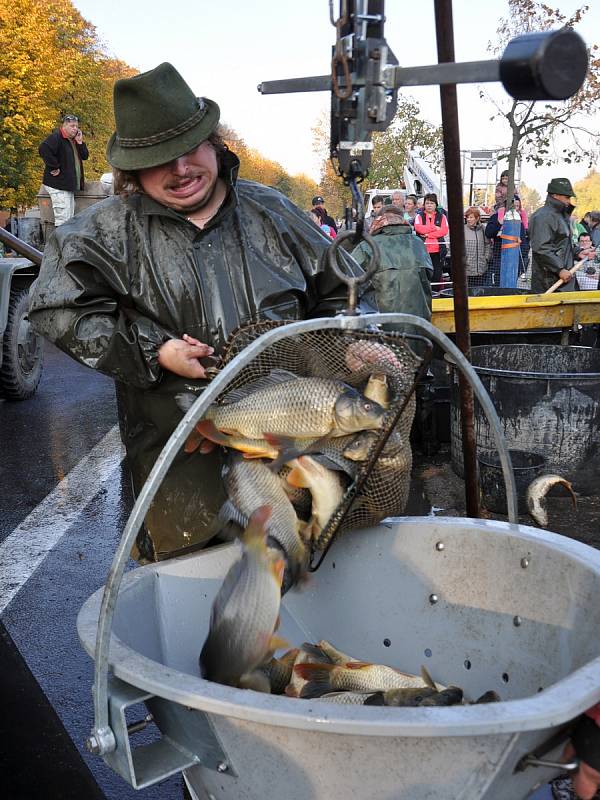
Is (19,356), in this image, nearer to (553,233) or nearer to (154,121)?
(154,121)

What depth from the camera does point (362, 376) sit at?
2.33 m

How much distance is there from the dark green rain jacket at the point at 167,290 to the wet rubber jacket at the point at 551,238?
27.8 ft

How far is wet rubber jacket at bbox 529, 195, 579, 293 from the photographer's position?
1057cm

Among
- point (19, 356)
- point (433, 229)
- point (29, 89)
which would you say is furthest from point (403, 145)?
point (19, 356)

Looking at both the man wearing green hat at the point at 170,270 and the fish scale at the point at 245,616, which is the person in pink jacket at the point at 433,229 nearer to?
the man wearing green hat at the point at 170,270

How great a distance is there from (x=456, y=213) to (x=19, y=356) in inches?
269

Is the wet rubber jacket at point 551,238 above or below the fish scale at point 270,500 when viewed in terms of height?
above

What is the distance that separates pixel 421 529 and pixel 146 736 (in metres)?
1.64

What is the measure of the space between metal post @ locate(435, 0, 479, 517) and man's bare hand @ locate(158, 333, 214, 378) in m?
1.02

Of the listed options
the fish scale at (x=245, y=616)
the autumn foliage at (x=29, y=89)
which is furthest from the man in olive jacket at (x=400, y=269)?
the autumn foliage at (x=29, y=89)

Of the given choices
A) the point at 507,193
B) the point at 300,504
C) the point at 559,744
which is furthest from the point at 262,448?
the point at 507,193

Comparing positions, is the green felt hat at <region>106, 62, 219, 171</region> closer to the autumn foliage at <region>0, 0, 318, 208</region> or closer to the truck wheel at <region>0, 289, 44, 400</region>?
the truck wheel at <region>0, 289, 44, 400</region>

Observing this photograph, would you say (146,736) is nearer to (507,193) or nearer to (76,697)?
(76,697)

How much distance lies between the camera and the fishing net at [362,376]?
223 centimetres
